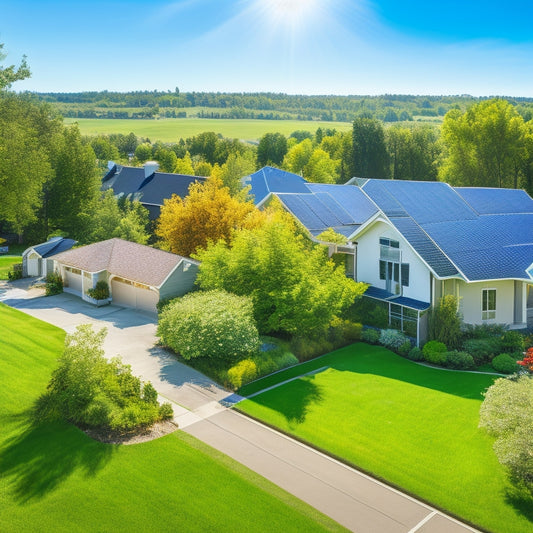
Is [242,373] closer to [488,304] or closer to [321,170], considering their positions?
[488,304]

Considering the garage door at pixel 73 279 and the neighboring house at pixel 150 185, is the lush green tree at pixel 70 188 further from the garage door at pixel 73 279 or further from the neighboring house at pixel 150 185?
the garage door at pixel 73 279

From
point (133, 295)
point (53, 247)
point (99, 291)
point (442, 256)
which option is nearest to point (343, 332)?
point (442, 256)

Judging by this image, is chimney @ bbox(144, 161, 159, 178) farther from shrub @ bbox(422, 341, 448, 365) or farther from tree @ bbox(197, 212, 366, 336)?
A: shrub @ bbox(422, 341, 448, 365)

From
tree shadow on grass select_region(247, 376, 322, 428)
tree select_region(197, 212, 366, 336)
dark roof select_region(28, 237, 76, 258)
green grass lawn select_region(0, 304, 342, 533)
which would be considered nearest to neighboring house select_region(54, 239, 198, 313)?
tree select_region(197, 212, 366, 336)

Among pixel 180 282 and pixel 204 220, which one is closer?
pixel 180 282

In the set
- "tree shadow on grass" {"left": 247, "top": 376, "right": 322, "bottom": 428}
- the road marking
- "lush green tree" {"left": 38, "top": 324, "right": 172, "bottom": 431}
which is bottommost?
the road marking

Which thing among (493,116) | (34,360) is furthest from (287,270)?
(493,116)

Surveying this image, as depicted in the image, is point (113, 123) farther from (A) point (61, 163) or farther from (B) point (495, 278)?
(B) point (495, 278)
